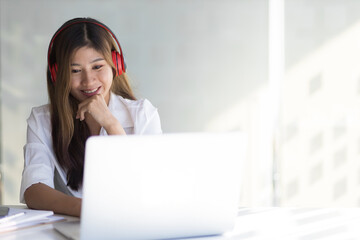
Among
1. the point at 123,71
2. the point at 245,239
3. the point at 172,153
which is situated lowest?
the point at 245,239

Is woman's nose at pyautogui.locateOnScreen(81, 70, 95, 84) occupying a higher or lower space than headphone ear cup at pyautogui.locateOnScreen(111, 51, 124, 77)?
lower

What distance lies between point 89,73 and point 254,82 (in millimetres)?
2000

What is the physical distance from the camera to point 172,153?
112 cm

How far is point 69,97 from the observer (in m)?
2.12

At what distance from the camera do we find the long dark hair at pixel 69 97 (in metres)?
1.93

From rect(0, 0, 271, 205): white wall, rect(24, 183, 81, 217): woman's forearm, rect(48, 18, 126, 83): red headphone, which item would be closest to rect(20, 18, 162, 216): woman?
rect(48, 18, 126, 83): red headphone

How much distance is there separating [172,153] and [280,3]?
2.87 m

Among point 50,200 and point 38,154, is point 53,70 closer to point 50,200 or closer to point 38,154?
point 38,154

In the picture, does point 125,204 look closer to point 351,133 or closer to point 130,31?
point 130,31

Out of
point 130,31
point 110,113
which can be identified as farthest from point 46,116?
point 130,31

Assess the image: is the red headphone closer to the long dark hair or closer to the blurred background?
the long dark hair

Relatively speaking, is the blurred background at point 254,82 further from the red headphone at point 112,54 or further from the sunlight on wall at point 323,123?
the red headphone at point 112,54

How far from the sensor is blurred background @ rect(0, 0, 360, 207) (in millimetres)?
3703

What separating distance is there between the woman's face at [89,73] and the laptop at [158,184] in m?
0.96
